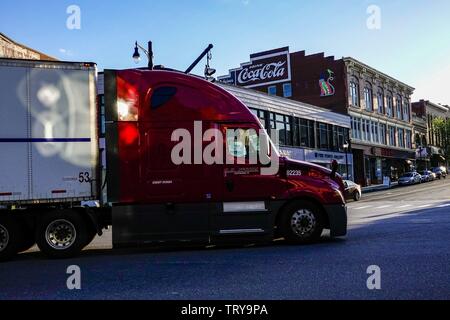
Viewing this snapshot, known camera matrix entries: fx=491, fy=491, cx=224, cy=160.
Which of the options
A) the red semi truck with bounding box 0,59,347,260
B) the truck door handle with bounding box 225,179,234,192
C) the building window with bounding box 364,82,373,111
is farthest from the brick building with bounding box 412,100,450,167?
the truck door handle with bounding box 225,179,234,192

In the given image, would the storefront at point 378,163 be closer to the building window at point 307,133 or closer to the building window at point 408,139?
the building window at point 408,139

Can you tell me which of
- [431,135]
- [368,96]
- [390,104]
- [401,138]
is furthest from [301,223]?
[431,135]

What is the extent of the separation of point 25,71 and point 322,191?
6.06 metres

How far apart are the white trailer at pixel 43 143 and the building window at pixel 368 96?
177ft

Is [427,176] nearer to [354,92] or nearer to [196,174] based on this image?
[354,92]

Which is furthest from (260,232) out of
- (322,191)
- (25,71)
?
(25,71)

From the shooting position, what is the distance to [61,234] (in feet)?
29.6

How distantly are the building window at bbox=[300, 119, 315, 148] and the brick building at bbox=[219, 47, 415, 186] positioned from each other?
29.6 feet

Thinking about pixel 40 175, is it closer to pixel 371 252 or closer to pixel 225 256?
pixel 225 256

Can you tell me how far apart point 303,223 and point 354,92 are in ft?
163

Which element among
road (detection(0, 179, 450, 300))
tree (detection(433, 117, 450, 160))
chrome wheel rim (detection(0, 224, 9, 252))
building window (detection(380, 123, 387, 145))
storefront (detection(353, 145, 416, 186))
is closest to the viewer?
road (detection(0, 179, 450, 300))

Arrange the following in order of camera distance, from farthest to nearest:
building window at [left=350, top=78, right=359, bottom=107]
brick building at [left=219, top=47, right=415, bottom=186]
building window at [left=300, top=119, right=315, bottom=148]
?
building window at [left=350, top=78, right=359, bottom=107]
brick building at [left=219, top=47, right=415, bottom=186]
building window at [left=300, top=119, right=315, bottom=148]

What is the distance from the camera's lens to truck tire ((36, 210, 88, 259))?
350 inches

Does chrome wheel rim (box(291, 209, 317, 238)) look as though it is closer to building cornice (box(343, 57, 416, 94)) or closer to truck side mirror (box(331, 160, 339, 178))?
truck side mirror (box(331, 160, 339, 178))
